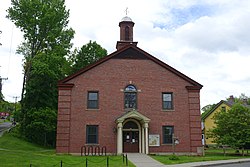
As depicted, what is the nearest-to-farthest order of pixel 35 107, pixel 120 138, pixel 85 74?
pixel 120 138, pixel 85 74, pixel 35 107

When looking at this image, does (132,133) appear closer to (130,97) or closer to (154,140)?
(154,140)

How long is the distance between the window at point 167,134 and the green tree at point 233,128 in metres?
5.02

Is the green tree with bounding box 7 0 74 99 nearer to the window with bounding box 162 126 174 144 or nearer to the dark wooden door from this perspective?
the dark wooden door

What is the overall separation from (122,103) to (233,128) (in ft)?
36.6

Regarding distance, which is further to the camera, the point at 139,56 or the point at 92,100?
the point at 139,56

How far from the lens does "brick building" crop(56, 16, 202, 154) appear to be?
91.3 ft

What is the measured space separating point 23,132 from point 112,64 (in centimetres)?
1637

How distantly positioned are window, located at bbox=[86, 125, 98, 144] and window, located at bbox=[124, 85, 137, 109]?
3580 mm

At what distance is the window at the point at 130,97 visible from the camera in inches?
1143

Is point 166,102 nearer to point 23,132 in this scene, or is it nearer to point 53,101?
point 53,101

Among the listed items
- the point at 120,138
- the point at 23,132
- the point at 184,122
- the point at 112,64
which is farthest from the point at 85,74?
the point at 23,132

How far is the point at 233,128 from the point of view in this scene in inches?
1182

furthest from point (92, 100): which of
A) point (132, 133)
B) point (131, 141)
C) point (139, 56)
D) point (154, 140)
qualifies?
point (154, 140)

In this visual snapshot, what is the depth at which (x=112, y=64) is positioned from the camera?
29.7m
